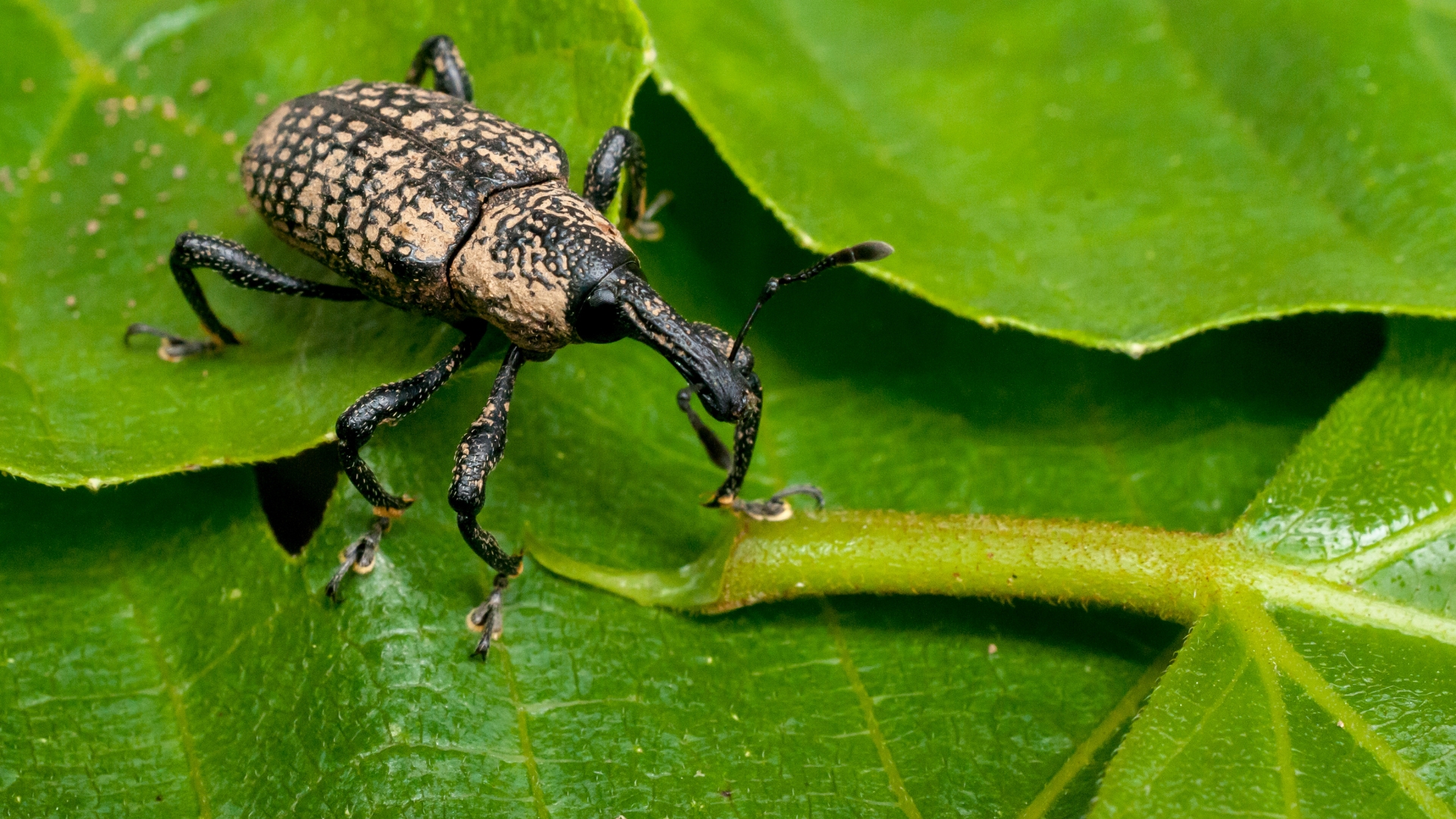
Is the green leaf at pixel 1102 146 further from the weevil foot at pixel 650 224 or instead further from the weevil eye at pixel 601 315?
the weevil eye at pixel 601 315

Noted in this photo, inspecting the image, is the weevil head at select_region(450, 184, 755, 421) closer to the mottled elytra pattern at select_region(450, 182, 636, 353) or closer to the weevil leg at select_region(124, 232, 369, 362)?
the mottled elytra pattern at select_region(450, 182, 636, 353)

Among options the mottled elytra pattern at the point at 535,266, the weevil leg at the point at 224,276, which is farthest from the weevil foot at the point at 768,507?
the weevil leg at the point at 224,276

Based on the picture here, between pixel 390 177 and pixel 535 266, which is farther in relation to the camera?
pixel 390 177

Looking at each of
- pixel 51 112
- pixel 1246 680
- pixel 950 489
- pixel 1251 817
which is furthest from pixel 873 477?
pixel 51 112

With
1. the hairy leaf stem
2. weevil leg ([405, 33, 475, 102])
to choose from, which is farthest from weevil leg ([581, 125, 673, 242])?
the hairy leaf stem

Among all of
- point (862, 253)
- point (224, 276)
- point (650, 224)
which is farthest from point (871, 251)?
point (224, 276)

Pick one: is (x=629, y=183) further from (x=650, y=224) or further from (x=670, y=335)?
(x=670, y=335)
